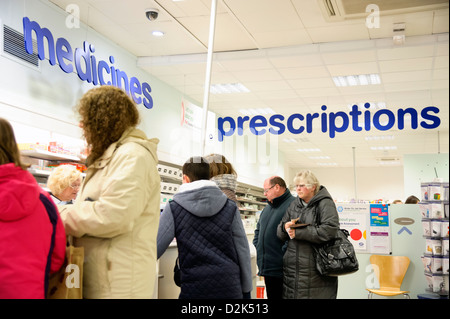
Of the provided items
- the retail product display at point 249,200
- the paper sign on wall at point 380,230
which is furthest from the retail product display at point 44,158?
the retail product display at point 249,200

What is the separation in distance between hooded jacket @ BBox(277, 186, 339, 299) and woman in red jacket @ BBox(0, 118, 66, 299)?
2173mm

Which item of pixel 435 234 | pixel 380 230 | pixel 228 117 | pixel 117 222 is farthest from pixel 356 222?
pixel 117 222

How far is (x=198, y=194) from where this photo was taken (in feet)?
8.27

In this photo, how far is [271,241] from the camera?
12.7ft

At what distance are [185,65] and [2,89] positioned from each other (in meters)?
3.16

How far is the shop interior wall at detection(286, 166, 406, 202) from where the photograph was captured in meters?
18.7

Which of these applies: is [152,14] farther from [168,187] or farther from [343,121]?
[343,121]

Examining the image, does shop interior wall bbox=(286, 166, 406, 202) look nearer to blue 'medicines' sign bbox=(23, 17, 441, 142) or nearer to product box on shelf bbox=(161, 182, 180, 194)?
product box on shelf bbox=(161, 182, 180, 194)

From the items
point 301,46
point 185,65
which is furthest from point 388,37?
point 185,65

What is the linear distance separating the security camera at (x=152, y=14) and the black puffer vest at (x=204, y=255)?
156 inches

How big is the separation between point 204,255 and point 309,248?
1.26 metres

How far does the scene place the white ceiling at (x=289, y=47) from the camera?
5.73 metres

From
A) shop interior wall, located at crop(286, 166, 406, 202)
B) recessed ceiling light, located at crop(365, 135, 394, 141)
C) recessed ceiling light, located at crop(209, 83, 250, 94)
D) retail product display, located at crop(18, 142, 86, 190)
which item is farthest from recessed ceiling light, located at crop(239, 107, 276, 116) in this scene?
shop interior wall, located at crop(286, 166, 406, 202)

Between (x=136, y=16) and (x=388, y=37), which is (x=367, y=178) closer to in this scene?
(x=388, y=37)
